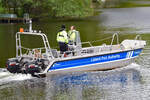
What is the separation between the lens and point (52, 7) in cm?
5369

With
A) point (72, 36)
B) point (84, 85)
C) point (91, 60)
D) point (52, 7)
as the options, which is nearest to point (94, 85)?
point (84, 85)

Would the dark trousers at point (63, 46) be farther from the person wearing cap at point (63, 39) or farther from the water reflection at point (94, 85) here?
the water reflection at point (94, 85)

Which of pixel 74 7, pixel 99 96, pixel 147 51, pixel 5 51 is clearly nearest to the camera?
pixel 99 96

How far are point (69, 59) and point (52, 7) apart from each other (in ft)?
115

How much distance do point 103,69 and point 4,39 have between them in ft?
56.5

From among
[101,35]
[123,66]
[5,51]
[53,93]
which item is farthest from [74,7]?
[53,93]

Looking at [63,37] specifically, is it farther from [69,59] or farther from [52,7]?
[52,7]

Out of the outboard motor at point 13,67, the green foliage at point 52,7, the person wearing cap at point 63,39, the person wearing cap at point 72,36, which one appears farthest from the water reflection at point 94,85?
the green foliage at point 52,7

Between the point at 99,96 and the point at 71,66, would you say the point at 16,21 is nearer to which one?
the point at 71,66

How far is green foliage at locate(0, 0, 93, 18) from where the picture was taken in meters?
53.1

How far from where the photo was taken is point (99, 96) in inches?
624

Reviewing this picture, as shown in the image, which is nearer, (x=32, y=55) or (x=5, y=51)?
(x=32, y=55)

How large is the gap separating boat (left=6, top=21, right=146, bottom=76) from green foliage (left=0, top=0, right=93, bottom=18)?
3160 centimetres

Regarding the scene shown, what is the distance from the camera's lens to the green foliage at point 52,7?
53062mm
